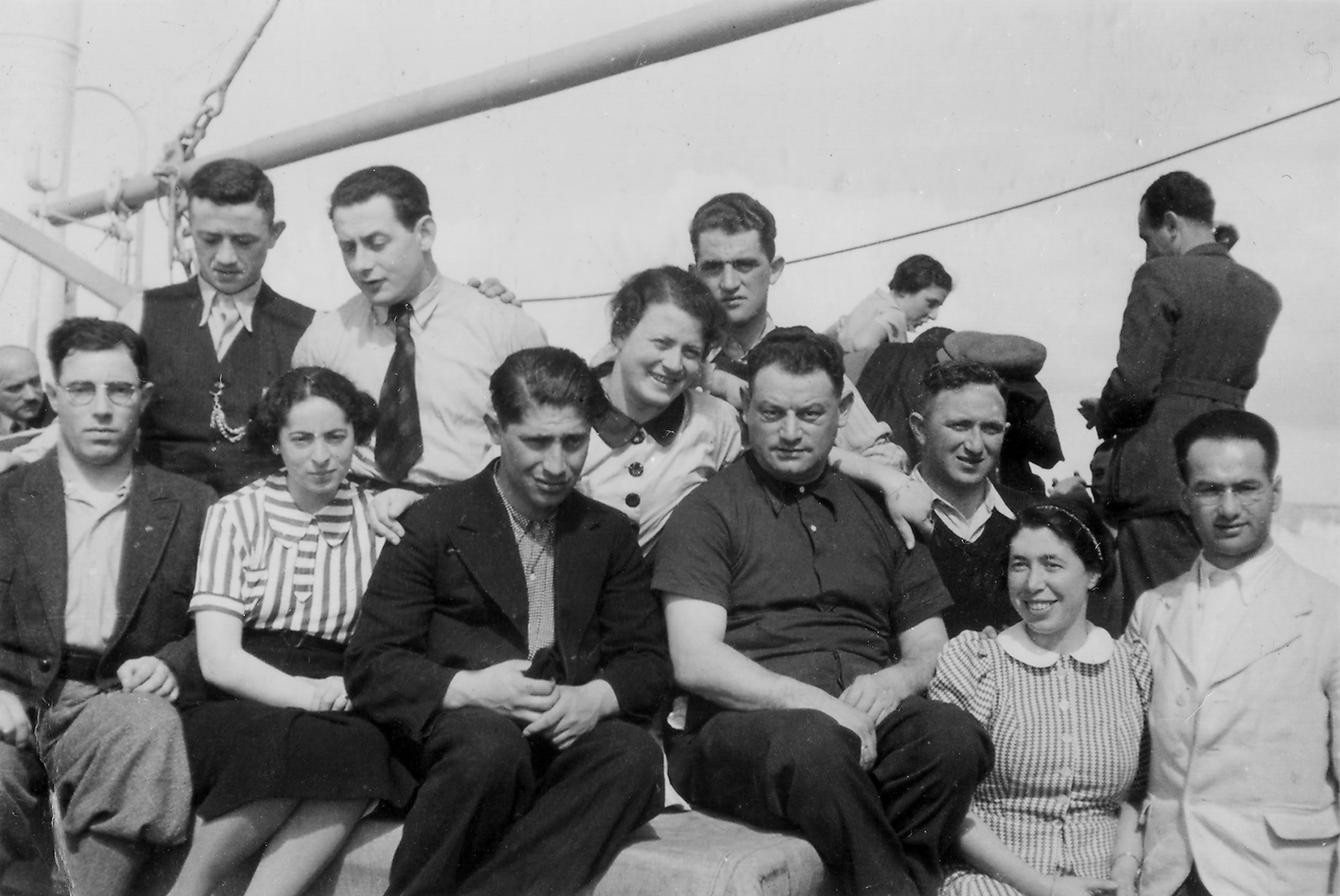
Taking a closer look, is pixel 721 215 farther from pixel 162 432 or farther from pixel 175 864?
pixel 175 864

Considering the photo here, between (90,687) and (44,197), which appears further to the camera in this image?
(44,197)

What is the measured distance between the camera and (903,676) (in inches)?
131

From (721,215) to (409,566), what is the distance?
66.7 inches

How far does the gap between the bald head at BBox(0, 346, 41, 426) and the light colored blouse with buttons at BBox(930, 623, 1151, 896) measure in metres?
5.10

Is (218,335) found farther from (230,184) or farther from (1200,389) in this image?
(1200,389)

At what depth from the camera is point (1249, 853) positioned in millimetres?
3084

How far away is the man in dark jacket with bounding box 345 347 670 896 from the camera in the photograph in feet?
9.58

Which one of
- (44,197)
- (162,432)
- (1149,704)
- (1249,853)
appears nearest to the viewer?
(1249,853)

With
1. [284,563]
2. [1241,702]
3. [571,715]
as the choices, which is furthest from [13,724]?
[1241,702]

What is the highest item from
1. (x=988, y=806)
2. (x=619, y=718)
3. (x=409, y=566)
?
(x=409, y=566)

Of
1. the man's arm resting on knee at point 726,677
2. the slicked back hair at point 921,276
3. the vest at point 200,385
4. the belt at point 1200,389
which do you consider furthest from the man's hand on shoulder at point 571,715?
the slicked back hair at point 921,276

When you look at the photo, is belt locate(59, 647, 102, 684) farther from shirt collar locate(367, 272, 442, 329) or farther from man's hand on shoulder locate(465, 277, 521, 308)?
man's hand on shoulder locate(465, 277, 521, 308)

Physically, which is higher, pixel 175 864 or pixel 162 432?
pixel 162 432

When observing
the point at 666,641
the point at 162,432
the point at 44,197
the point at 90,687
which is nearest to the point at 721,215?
the point at 666,641
